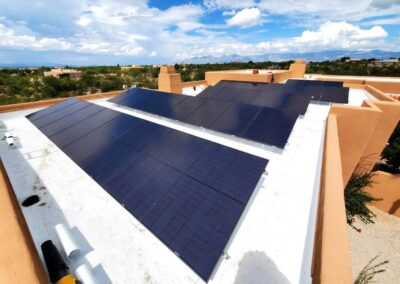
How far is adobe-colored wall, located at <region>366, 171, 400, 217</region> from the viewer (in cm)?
1492

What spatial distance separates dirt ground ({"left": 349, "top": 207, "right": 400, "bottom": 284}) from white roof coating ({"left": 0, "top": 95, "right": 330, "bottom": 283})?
9961 mm

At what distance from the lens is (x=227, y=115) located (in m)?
9.88

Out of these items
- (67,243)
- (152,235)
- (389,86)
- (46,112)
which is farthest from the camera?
(389,86)

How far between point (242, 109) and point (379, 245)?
13.3m

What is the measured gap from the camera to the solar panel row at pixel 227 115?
827cm

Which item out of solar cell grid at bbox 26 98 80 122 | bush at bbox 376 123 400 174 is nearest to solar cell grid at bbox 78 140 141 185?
solar cell grid at bbox 26 98 80 122

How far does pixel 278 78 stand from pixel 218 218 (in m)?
23.7

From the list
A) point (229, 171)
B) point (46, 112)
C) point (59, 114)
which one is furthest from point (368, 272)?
point (46, 112)

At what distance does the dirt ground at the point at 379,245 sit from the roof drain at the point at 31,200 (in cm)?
1593

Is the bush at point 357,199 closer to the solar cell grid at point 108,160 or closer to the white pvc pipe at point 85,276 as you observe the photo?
the solar cell grid at point 108,160

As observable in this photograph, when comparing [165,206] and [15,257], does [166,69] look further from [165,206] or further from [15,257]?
[15,257]

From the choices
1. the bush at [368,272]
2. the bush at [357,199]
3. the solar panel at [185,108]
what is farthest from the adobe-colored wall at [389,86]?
the solar panel at [185,108]

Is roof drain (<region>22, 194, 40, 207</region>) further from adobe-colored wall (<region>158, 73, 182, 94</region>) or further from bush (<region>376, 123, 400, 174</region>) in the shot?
bush (<region>376, 123, 400, 174</region>)

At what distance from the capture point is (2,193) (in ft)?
11.8
